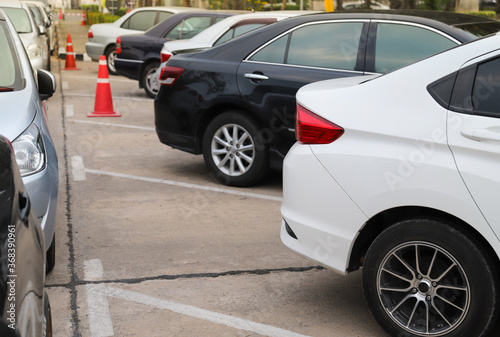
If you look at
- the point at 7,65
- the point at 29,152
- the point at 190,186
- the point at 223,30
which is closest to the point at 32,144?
the point at 29,152

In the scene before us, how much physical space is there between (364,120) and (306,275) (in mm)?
1477

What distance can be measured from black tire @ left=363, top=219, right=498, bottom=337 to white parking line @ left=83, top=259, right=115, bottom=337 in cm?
141

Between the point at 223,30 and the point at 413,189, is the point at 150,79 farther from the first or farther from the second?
the point at 413,189

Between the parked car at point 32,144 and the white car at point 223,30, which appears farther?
the white car at point 223,30

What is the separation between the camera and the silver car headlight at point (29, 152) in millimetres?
4535

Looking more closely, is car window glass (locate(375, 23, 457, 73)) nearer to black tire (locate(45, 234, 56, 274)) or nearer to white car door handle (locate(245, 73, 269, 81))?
white car door handle (locate(245, 73, 269, 81))

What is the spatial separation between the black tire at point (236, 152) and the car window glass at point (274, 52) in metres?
0.56

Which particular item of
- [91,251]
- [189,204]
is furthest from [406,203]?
[189,204]

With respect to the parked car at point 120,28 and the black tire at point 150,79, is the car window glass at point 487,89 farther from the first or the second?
the parked car at point 120,28

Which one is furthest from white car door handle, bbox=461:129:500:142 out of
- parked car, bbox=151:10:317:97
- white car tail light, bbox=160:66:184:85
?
parked car, bbox=151:10:317:97

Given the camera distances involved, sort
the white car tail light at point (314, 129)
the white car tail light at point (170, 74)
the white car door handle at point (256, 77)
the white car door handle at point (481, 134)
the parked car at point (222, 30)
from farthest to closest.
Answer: the parked car at point (222, 30), the white car tail light at point (170, 74), the white car door handle at point (256, 77), the white car tail light at point (314, 129), the white car door handle at point (481, 134)

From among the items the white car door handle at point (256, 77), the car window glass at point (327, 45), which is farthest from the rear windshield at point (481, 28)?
the white car door handle at point (256, 77)

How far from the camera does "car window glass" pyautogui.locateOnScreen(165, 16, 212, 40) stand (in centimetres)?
1411

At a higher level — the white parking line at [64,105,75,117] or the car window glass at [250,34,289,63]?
the car window glass at [250,34,289,63]
